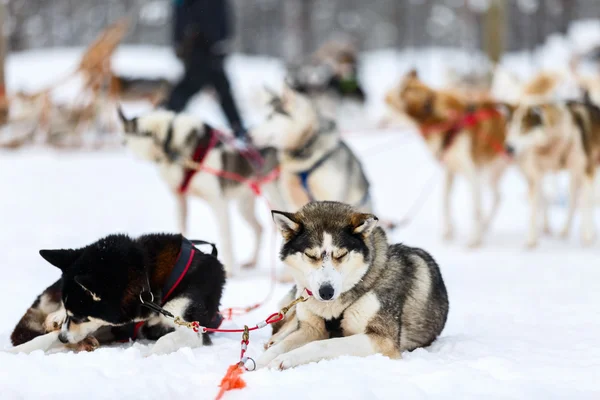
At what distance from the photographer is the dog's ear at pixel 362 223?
88.5 inches

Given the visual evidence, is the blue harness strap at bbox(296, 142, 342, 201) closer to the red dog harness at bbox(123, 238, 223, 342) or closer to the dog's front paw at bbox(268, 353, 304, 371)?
Result: the red dog harness at bbox(123, 238, 223, 342)

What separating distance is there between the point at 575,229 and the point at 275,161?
10.3 feet

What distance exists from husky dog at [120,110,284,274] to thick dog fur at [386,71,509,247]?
5.33 feet

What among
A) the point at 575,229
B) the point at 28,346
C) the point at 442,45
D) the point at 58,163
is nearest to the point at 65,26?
the point at 442,45

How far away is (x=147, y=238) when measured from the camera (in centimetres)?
256

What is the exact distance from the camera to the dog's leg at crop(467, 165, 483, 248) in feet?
17.8

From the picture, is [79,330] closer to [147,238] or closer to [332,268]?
[147,238]

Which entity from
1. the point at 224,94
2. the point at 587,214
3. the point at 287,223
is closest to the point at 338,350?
the point at 287,223

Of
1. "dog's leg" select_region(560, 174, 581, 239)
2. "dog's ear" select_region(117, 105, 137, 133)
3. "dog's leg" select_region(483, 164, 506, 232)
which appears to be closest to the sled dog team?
"dog's ear" select_region(117, 105, 137, 133)

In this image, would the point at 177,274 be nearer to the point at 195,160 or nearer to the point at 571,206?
the point at 195,160

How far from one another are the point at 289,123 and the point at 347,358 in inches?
87.6

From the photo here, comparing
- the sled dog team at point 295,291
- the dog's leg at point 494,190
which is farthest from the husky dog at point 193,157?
the dog's leg at point 494,190

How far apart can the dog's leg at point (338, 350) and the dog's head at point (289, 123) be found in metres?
2.13

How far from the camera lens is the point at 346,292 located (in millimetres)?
2273
